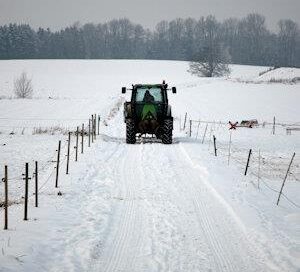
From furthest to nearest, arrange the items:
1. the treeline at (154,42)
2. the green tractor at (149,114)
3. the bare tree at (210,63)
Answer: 1. the treeline at (154,42)
2. the bare tree at (210,63)
3. the green tractor at (149,114)

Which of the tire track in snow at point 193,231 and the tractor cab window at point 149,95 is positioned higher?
the tractor cab window at point 149,95

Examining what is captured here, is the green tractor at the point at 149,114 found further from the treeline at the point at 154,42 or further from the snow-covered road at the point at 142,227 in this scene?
the treeline at the point at 154,42

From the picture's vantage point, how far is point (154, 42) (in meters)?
143

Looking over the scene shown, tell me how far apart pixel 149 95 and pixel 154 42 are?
128 m

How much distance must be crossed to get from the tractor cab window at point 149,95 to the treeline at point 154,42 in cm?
9568

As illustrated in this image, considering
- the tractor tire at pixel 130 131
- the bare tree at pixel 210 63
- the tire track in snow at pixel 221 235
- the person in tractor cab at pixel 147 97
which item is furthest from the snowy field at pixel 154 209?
the bare tree at pixel 210 63

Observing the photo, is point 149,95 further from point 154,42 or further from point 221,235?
point 154,42

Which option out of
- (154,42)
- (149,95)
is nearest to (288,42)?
(154,42)

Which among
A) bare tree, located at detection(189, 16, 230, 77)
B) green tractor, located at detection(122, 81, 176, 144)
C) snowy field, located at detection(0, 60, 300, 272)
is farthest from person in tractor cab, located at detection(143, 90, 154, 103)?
bare tree, located at detection(189, 16, 230, 77)

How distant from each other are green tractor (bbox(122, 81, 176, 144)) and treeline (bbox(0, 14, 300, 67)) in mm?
95805

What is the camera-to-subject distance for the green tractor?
17984 millimetres

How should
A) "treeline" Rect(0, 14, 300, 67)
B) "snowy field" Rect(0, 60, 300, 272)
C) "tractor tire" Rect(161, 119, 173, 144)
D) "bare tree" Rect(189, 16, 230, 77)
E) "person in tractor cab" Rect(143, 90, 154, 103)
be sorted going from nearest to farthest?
"snowy field" Rect(0, 60, 300, 272)
"tractor tire" Rect(161, 119, 173, 144)
"person in tractor cab" Rect(143, 90, 154, 103)
"bare tree" Rect(189, 16, 230, 77)
"treeline" Rect(0, 14, 300, 67)

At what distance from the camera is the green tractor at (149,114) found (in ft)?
59.0

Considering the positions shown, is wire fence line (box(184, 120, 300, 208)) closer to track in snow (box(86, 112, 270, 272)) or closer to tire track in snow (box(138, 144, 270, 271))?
track in snow (box(86, 112, 270, 272))
